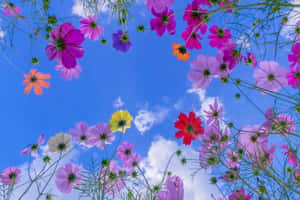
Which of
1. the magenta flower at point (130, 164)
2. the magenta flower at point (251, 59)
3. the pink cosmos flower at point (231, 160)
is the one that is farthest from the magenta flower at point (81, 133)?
the magenta flower at point (251, 59)

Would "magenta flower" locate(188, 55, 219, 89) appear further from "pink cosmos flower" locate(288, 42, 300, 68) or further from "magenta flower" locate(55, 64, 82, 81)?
"magenta flower" locate(55, 64, 82, 81)

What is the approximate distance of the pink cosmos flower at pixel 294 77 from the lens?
3.65 ft

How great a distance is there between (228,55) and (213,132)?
1.67ft

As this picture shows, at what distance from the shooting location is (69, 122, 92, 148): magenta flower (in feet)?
4.47

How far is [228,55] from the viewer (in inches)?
44.0

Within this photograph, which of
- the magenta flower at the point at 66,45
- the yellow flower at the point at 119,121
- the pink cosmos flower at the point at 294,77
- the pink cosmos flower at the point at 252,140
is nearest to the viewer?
the magenta flower at the point at 66,45

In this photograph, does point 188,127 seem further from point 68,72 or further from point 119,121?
point 68,72

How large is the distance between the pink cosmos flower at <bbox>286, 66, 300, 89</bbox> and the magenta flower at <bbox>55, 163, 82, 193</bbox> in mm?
1284

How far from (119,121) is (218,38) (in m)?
0.76

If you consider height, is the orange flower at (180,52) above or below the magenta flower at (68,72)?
above

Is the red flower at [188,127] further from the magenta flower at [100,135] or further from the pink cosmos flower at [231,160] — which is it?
the magenta flower at [100,135]

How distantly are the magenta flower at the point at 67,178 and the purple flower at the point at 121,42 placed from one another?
76 cm

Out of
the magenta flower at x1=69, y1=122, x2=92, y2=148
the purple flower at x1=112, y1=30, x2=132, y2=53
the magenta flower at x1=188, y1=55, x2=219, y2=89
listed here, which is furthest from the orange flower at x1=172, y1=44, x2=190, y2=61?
the magenta flower at x1=69, y1=122, x2=92, y2=148

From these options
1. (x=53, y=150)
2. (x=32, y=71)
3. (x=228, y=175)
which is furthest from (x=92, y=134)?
(x=228, y=175)
